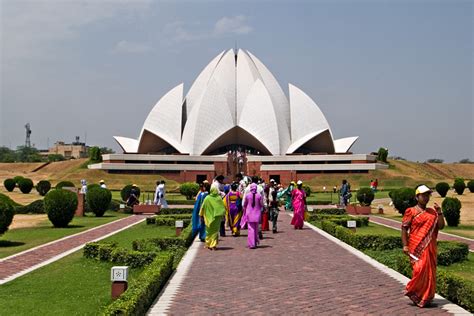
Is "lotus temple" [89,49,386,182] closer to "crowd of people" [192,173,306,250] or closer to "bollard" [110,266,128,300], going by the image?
"crowd of people" [192,173,306,250]

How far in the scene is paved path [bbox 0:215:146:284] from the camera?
Result: 7.02m

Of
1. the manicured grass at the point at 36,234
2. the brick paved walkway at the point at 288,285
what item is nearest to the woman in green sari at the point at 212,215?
the brick paved walkway at the point at 288,285

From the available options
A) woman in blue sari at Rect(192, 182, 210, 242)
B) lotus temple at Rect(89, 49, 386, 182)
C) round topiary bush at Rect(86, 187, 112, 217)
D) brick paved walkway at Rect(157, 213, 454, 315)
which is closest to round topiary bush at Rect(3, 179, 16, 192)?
lotus temple at Rect(89, 49, 386, 182)

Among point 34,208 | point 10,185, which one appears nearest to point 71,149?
point 10,185

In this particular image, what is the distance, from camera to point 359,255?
8.00m

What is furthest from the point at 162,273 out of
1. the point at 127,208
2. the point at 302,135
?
the point at 302,135

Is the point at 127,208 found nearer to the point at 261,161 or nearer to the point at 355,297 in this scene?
the point at 355,297

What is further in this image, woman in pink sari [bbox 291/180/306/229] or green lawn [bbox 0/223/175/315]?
woman in pink sari [bbox 291/180/306/229]

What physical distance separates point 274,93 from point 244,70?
3.61 metres

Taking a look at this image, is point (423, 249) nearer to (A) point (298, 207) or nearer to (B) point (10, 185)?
(A) point (298, 207)

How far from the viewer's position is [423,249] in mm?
4863

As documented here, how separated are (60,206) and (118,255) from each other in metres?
5.80

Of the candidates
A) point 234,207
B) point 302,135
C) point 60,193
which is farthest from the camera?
point 302,135

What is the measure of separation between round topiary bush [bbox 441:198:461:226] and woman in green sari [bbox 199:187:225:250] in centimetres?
703
